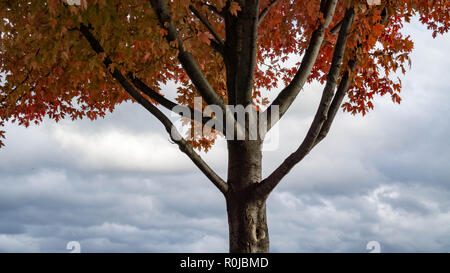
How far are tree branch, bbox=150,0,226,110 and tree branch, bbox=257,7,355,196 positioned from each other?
136cm

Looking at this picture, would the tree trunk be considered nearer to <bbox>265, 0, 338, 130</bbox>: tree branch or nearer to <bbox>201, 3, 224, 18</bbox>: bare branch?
<bbox>265, 0, 338, 130</bbox>: tree branch

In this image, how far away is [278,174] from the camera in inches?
261

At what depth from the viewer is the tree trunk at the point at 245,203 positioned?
6.79 meters

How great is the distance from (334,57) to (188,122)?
3.44 metres

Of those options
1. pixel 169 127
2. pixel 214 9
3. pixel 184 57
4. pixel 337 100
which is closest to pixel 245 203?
pixel 169 127

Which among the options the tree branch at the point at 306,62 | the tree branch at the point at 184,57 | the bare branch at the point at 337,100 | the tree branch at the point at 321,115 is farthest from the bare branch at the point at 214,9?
the bare branch at the point at 337,100

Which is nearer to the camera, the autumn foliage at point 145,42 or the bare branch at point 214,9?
the autumn foliage at point 145,42

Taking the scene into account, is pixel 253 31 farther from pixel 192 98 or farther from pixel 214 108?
pixel 192 98

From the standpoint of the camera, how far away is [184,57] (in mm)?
6051

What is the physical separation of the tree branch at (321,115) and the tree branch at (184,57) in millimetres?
1358

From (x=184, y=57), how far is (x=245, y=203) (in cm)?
255

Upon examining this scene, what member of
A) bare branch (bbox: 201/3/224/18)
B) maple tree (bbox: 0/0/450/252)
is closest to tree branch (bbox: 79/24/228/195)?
maple tree (bbox: 0/0/450/252)

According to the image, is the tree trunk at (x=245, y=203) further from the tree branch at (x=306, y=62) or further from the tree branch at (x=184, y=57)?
the tree branch at (x=184, y=57)
